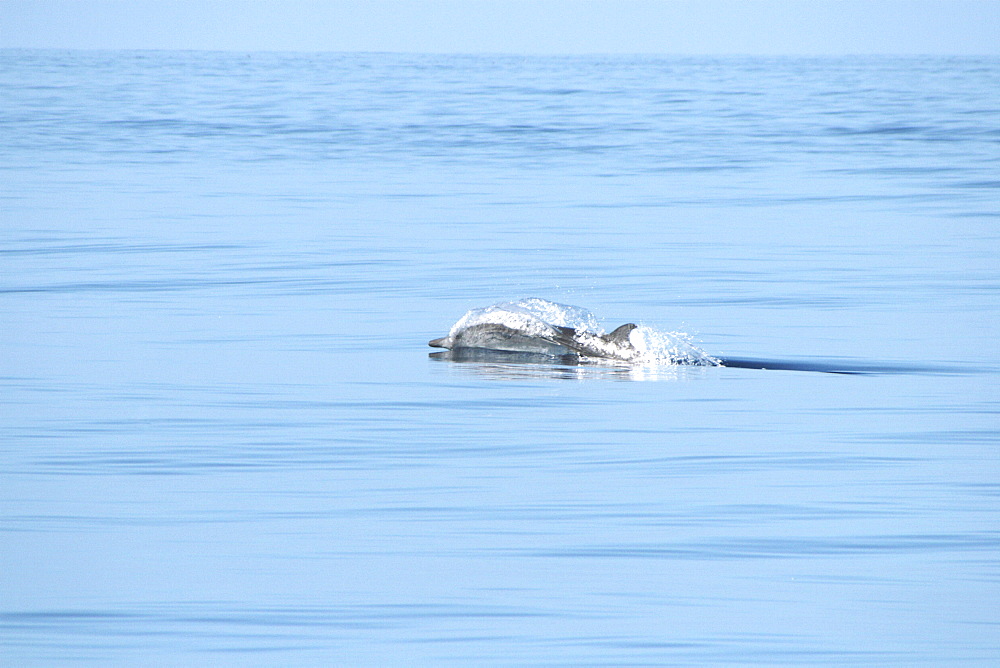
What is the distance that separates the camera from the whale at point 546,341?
46.8 ft

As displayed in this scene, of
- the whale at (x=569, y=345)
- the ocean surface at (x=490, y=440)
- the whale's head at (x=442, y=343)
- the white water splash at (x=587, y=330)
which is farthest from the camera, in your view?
the whale's head at (x=442, y=343)

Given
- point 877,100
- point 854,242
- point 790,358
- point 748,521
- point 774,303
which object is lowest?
point 748,521

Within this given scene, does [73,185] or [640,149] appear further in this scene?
[640,149]

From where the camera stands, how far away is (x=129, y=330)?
15.9 m

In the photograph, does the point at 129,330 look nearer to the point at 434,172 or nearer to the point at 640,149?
the point at 434,172

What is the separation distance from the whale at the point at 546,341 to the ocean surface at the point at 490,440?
37 cm

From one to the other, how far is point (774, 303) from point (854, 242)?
6094 mm

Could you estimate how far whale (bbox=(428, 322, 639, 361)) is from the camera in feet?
46.8

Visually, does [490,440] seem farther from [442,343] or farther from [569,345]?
[442,343]

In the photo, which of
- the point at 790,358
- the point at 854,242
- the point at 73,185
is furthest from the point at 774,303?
the point at 73,185

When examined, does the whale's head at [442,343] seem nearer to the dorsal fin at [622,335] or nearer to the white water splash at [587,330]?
the white water splash at [587,330]

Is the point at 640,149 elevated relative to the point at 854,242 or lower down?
elevated

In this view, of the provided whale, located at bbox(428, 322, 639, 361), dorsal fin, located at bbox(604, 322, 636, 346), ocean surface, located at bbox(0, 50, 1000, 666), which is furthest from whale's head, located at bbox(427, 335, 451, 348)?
dorsal fin, located at bbox(604, 322, 636, 346)

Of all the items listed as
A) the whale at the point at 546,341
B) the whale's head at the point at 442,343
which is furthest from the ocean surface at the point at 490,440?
the whale at the point at 546,341
